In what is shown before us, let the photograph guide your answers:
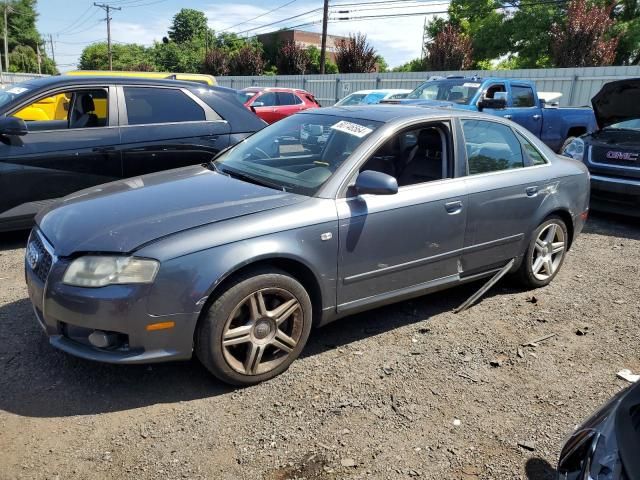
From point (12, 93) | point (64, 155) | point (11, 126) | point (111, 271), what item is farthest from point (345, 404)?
point (12, 93)

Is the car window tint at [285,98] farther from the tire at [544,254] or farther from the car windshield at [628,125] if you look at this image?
the tire at [544,254]

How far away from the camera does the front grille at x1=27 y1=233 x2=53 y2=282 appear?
290cm

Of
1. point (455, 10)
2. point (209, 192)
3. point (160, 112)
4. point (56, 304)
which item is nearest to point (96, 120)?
point (160, 112)

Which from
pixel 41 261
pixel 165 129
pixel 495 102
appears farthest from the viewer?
→ pixel 495 102

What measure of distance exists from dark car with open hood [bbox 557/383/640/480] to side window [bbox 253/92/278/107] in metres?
14.6

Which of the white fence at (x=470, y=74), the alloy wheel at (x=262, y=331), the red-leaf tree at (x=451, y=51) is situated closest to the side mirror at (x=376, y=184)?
the alloy wheel at (x=262, y=331)

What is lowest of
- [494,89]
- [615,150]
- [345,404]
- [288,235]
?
[345,404]

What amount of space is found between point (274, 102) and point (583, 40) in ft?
54.7

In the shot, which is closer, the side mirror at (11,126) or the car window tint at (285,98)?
the side mirror at (11,126)

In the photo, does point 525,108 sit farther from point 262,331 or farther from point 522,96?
point 262,331

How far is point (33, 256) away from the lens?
3.14 m

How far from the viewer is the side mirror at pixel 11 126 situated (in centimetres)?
497

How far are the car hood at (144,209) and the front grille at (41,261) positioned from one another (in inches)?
3.0

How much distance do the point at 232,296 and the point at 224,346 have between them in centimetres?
29
